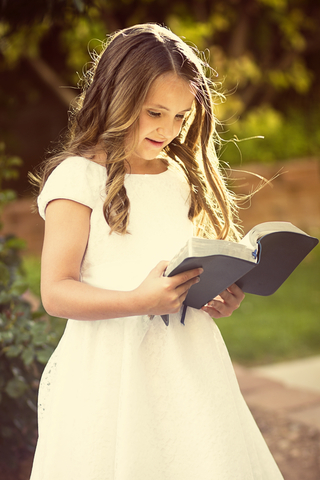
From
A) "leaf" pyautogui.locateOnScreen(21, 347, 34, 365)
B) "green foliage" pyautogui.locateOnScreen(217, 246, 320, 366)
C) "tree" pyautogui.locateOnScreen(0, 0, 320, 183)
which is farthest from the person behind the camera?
"tree" pyautogui.locateOnScreen(0, 0, 320, 183)

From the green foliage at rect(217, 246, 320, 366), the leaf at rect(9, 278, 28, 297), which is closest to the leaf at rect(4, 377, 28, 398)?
the leaf at rect(9, 278, 28, 297)

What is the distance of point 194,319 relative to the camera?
148 centimetres

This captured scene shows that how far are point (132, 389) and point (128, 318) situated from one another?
176 millimetres

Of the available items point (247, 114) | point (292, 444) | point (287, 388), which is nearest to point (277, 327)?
point (287, 388)

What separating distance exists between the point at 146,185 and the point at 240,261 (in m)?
0.45

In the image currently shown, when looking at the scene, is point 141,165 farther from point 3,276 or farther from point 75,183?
point 3,276

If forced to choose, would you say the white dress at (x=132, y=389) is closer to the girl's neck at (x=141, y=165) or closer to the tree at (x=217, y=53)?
the girl's neck at (x=141, y=165)

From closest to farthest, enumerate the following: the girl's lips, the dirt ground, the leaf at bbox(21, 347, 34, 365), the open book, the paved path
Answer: the open book
the girl's lips
the leaf at bbox(21, 347, 34, 365)
the dirt ground
the paved path

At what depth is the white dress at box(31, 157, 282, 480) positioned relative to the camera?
135 centimetres

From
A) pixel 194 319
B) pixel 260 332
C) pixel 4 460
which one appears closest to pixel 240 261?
pixel 194 319

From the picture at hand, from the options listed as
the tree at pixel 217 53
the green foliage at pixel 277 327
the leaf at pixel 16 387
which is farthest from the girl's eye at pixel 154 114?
the tree at pixel 217 53

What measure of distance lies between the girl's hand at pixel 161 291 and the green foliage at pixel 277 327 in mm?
2828

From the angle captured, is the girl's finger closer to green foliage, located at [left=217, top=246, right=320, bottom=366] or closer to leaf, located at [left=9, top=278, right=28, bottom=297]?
leaf, located at [left=9, top=278, right=28, bottom=297]

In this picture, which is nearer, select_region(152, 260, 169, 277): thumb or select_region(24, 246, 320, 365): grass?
select_region(152, 260, 169, 277): thumb
